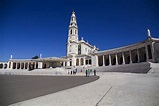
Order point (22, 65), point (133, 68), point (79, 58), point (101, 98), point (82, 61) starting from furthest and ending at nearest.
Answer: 1. point (22, 65)
2. point (82, 61)
3. point (79, 58)
4. point (133, 68)
5. point (101, 98)

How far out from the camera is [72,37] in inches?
2606

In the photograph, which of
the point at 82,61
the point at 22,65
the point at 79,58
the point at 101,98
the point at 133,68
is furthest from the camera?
the point at 22,65

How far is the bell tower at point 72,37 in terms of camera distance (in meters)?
62.9

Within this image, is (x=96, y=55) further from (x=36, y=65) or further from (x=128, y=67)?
(x=36, y=65)

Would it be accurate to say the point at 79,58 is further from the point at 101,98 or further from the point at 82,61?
the point at 101,98

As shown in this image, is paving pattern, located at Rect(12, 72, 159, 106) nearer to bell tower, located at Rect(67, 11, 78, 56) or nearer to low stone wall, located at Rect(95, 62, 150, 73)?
low stone wall, located at Rect(95, 62, 150, 73)

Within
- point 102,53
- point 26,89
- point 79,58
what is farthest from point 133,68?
point 79,58

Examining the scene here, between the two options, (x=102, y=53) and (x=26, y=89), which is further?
(x=102, y=53)

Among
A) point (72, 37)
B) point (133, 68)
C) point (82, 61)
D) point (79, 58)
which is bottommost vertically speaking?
point (133, 68)

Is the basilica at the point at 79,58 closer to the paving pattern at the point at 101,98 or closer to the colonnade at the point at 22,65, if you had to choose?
the colonnade at the point at 22,65

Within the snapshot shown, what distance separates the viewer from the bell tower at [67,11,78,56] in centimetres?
6294

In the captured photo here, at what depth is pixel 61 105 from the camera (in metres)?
3.37

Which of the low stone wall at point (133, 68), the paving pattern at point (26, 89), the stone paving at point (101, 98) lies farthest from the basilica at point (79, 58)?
the stone paving at point (101, 98)

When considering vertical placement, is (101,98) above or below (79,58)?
below
